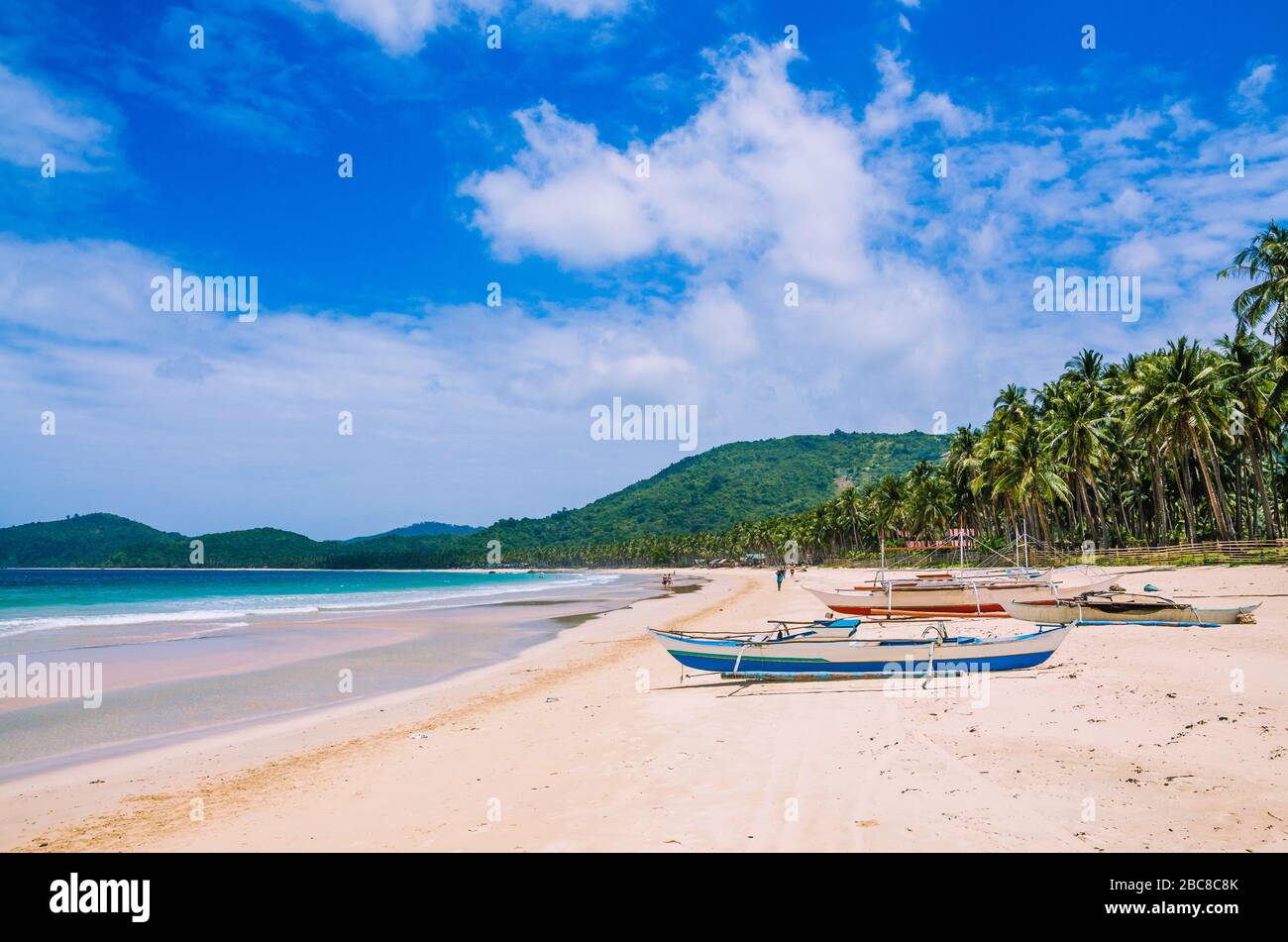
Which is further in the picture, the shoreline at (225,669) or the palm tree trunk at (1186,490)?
the palm tree trunk at (1186,490)

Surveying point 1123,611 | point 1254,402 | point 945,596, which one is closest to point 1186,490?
point 1254,402

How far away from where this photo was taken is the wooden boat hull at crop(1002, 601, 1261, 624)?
57.8ft

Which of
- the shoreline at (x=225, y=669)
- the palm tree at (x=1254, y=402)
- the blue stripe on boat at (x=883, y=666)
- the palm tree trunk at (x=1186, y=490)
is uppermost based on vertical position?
the palm tree at (x=1254, y=402)

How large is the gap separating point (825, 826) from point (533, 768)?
4461mm

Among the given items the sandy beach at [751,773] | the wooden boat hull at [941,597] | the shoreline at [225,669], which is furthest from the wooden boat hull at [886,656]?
the wooden boat hull at [941,597]

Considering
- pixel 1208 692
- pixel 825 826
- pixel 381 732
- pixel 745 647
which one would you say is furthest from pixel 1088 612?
pixel 381 732

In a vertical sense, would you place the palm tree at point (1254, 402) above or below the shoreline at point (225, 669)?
above

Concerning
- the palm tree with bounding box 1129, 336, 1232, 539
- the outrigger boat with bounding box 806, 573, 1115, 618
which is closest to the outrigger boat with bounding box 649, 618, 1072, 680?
the outrigger boat with bounding box 806, 573, 1115, 618

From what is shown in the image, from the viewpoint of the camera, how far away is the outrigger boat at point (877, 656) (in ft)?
45.4

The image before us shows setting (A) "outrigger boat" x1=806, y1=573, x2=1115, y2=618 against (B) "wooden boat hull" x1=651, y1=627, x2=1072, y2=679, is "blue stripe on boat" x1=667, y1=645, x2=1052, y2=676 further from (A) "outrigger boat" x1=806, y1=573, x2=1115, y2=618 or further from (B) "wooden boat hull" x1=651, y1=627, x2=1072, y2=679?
(A) "outrigger boat" x1=806, y1=573, x2=1115, y2=618

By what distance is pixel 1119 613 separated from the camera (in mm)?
19344

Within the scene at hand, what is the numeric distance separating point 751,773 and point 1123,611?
52.6ft

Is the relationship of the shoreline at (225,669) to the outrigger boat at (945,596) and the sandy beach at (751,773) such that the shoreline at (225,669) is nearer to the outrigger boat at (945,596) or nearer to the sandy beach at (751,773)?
the sandy beach at (751,773)
